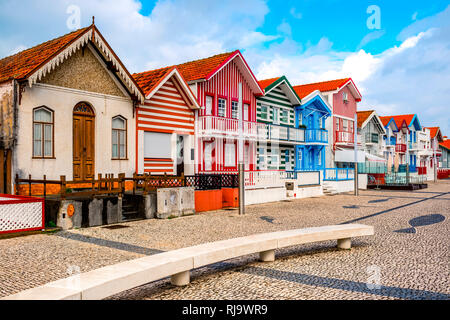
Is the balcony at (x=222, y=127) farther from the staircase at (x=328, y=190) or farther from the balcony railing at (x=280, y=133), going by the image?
the staircase at (x=328, y=190)

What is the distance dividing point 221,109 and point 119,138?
726 cm

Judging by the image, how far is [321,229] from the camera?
846 cm

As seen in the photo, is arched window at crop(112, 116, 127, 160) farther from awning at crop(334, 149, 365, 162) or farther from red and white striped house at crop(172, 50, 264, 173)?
awning at crop(334, 149, 365, 162)

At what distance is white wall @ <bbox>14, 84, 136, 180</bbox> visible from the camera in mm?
12625

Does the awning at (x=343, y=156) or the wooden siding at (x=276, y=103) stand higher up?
the wooden siding at (x=276, y=103)

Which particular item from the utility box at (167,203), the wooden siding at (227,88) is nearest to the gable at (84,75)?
the utility box at (167,203)

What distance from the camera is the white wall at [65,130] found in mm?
12625

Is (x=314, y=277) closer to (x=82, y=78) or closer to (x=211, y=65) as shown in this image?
(x=82, y=78)

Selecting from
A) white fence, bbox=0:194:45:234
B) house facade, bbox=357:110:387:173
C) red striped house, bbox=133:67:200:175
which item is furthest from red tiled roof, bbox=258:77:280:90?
white fence, bbox=0:194:45:234

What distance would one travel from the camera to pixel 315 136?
28062mm

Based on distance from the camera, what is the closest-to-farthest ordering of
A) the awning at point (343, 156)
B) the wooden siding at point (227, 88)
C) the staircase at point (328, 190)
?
1. the wooden siding at point (227, 88)
2. the staircase at point (328, 190)
3. the awning at point (343, 156)

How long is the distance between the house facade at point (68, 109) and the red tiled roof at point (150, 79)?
0.92 metres
